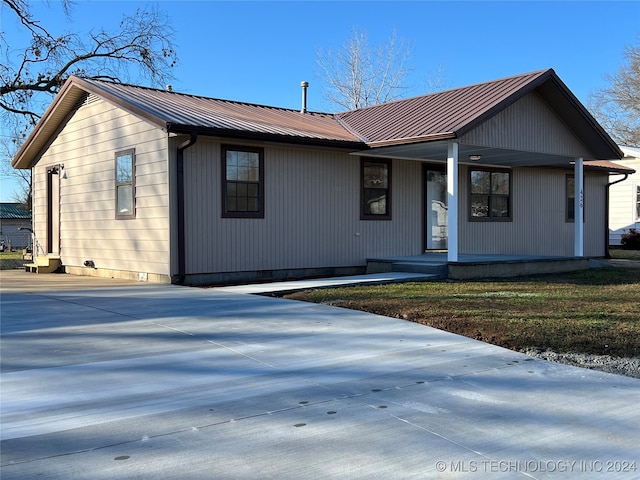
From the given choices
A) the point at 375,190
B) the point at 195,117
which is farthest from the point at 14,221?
the point at 195,117

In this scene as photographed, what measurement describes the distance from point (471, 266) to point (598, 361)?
274 inches

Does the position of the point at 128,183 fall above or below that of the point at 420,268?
above

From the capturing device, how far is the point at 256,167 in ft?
41.4

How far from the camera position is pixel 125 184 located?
513 inches

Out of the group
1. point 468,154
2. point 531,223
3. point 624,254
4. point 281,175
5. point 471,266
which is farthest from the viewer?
point 624,254

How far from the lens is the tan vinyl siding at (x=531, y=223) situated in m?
16.5

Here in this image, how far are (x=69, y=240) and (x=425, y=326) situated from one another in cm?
1089

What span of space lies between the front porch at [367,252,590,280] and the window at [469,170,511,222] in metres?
2.01

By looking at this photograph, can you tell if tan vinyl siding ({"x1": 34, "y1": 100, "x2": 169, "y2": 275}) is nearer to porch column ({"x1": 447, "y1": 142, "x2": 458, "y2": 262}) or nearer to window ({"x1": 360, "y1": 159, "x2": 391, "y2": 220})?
window ({"x1": 360, "y1": 159, "x2": 391, "y2": 220})

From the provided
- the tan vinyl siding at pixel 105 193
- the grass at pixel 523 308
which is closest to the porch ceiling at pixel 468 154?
the grass at pixel 523 308

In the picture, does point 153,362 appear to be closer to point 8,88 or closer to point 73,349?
point 73,349

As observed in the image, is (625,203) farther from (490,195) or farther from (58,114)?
(58,114)

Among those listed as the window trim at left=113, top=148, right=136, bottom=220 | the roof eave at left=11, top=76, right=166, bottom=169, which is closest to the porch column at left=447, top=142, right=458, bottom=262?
the roof eave at left=11, top=76, right=166, bottom=169

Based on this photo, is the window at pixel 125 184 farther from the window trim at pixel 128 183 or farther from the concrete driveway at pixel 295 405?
the concrete driveway at pixel 295 405
